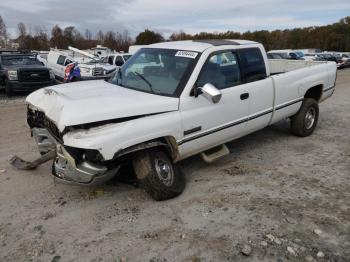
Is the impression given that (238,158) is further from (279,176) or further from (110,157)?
(110,157)

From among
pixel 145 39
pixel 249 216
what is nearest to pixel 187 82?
pixel 249 216

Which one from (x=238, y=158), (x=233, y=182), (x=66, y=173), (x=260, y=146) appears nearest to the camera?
(x=66, y=173)

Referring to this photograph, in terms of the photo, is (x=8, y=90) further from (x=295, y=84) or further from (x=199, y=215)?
(x=199, y=215)

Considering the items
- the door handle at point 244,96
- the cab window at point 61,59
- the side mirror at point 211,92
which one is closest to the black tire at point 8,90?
the cab window at point 61,59

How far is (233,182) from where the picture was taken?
16.3 feet

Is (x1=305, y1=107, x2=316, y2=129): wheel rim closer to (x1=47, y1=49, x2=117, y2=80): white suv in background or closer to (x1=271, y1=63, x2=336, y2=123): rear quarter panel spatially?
(x1=271, y1=63, x2=336, y2=123): rear quarter panel

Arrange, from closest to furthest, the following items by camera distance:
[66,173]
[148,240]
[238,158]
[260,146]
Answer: [148,240], [66,173], [238,158], [260,146]

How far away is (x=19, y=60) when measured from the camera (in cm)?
1474

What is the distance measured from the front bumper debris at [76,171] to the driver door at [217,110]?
1.06m

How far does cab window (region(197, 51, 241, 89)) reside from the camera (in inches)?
190

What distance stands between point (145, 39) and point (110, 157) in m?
65.3

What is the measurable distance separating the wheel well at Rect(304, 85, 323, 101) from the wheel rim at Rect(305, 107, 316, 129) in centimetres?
32

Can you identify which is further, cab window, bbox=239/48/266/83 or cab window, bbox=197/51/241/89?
cab window, bbox=239/48/266/83

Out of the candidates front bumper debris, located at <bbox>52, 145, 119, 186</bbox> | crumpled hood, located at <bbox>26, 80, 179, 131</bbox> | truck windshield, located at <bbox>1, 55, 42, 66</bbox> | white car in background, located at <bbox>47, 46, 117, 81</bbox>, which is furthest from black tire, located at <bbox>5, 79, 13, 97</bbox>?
front bumper debris, located at <bbox>52, 145, 119, 186</bbox>
